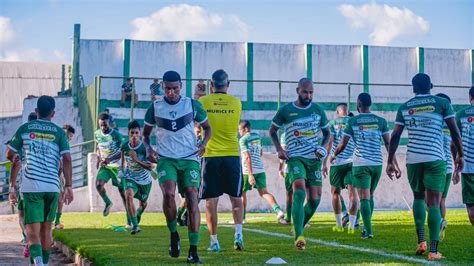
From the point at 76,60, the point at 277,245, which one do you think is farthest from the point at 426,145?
the point at 76,60

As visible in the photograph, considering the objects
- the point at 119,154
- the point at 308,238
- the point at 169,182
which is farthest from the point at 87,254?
the point at 119,154

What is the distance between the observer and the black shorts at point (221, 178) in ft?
39.2

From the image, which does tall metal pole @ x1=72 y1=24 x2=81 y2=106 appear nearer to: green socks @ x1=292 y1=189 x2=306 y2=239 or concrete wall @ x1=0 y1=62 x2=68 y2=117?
concrete wall @ x1=0 y1=62 x2=68 y2=117

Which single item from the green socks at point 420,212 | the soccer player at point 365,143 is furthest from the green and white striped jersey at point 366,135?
the green socks at point 420,212

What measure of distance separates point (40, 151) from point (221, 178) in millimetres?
2662

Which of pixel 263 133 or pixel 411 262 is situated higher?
pixel 263 133

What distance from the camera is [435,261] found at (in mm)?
10297

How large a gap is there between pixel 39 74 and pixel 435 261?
41268 mm

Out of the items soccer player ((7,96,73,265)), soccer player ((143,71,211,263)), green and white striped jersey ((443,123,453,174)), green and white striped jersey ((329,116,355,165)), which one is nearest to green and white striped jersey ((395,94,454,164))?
soccer player ((143,71,211,263))

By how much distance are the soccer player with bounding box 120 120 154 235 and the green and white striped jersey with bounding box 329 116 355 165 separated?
11.4 ft

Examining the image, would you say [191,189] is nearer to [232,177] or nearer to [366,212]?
[232,177]

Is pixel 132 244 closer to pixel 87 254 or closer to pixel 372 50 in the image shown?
pixel 87 254

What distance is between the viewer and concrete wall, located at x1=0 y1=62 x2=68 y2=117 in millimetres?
47688

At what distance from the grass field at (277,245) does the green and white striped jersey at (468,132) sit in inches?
43.1
